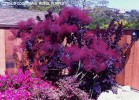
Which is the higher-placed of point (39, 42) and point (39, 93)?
point (39, 42)

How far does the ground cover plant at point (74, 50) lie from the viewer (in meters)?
8.67

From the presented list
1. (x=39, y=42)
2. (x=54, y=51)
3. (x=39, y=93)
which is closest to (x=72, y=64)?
(x=54, y=51)

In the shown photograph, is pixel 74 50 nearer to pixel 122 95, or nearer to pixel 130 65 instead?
pixel 122 95

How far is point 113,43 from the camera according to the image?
961cm

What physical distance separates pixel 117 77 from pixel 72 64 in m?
2.67

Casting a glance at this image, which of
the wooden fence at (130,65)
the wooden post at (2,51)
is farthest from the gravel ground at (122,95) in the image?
the wooden post at (2,51)

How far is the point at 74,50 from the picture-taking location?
28.3 feet

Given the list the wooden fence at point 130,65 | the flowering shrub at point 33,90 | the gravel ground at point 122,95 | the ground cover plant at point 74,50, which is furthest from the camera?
the wooden fence at point 130,65

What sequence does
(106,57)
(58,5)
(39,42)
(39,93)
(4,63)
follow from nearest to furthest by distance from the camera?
(39,93) → (106,57) → (39,42) → (4,63) → (58,5)

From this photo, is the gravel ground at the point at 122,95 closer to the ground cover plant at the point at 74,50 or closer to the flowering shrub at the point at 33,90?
the ground cover plant at the point at 74,50

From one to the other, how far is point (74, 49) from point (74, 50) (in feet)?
0.12

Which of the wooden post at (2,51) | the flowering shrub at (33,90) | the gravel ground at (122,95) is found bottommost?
the gravel ground at (122,95)

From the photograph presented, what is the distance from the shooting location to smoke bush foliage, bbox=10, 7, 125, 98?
868 cm

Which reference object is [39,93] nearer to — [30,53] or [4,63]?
[30,53]
